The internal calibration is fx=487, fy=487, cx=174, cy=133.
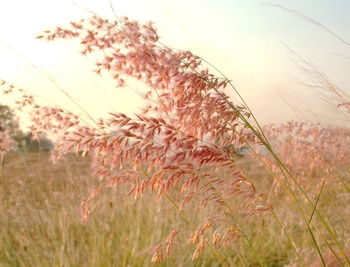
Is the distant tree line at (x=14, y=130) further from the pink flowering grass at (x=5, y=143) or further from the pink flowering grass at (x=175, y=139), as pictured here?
the pink flowering grass at (x=175, y=139)

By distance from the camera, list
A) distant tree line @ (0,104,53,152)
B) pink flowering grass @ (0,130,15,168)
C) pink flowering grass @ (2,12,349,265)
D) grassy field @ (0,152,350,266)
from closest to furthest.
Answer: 1. pink flowering grass @ (2,12,349,265)
2. grassy field @ (0,152,350,266)
3. pink flowering grass @ (0,130,15,168)
4. distant tree line @ (0,104,53,152)

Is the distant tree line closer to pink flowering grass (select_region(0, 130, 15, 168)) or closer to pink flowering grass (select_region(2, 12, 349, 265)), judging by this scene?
pink flowering grass (select_region(0, 130, 15, 168))

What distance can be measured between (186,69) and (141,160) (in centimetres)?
56

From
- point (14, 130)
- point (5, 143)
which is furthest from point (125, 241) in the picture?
point (14, 130)

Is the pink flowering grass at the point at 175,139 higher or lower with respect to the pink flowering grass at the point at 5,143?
higher

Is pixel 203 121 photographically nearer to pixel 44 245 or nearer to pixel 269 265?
pixel 269 265

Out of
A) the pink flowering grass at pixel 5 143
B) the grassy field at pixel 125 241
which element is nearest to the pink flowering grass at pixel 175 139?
the grassy field at pixel 125 241

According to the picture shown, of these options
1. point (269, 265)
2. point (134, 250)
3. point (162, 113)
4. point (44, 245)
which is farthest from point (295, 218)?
point (162, 113)

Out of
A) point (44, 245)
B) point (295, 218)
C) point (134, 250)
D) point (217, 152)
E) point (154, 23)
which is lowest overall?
point (44, 245)

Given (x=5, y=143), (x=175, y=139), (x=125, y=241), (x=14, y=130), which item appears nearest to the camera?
(x=175, y=139)

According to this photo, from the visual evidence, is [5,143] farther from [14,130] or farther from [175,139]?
[14,130]

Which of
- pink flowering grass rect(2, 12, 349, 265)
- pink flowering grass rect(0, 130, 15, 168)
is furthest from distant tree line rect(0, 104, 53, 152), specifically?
pink flowering grass rect(2, 12, 349, 265)

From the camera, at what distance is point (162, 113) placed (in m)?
2.86

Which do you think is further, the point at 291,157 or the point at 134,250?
the point at 291,157
